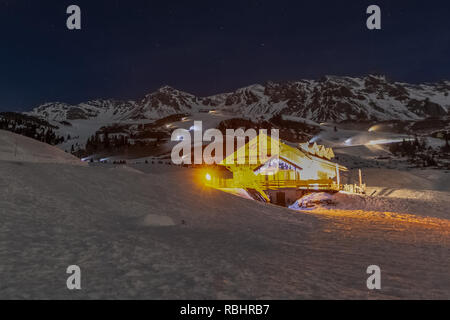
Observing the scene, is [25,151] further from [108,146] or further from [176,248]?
[108,146]

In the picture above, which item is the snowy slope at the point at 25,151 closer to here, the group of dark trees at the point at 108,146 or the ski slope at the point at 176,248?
the ski slope at the point at 176,248

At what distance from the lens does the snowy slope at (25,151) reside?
16.0 meters

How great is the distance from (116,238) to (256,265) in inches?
167

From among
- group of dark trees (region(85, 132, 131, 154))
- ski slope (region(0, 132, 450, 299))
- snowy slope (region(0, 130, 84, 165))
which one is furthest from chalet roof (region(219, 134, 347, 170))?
group of dark trees (region(85, 132, 131, 154))

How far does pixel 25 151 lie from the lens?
55.2 feet

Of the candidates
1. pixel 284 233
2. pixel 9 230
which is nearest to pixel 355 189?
pixel 284 233

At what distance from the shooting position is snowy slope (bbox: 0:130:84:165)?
16.0 m

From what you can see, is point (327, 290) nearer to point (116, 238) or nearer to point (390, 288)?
point (390, 288)

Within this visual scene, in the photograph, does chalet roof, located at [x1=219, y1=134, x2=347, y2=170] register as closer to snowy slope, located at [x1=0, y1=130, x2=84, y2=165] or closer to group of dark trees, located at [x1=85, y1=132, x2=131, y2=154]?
snowy slope, located at [x1=0, y1=130, x2=84, y2=165]

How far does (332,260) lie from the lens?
25.2 ft

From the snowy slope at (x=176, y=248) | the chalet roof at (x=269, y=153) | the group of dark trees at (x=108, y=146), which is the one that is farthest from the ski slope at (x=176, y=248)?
the group of dark trees at (x=108, y=146)

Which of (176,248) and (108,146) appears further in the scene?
(108,146)

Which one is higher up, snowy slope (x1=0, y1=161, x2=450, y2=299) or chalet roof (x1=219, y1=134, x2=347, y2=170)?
chalet roof (x1=219, y1=134, x2=347, y2=170)

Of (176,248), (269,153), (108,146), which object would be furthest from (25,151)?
A: (108,146)
